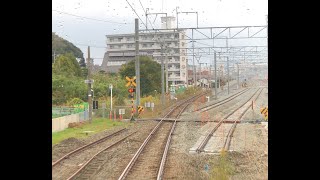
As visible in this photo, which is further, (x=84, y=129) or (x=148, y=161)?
(x=84, y=129)

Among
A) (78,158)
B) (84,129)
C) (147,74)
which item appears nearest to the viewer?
(78,158)

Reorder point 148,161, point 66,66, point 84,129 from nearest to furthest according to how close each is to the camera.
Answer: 1. point 148,161
2. point 84,129
3. point 66,66

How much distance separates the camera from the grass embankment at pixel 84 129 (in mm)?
9687

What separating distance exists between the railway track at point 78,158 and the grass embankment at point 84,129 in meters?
0.89

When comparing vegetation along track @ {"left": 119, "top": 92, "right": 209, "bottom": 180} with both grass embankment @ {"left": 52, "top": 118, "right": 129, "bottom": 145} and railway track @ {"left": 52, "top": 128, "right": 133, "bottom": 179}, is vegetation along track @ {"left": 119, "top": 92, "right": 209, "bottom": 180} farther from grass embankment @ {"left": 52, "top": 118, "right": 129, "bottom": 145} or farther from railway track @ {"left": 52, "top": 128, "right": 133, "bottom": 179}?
grass embankment @ {"left": 52, "top": 118, "right": 129, "bottom": 145}

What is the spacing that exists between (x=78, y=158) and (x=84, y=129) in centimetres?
462

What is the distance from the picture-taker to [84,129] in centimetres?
1157

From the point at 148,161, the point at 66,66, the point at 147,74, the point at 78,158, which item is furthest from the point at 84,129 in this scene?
the point at 147,74

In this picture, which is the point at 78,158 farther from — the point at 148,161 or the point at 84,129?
the point at 84,129
